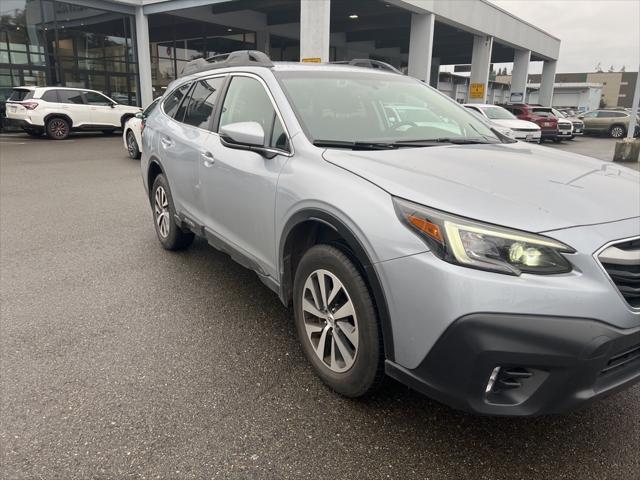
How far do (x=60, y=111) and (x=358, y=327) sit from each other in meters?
17.5

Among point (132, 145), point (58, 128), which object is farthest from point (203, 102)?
point (58, 128)

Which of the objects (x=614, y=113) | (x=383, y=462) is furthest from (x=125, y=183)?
(x=614, y=113)

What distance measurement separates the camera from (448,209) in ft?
6.82

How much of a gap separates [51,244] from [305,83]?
3668mm

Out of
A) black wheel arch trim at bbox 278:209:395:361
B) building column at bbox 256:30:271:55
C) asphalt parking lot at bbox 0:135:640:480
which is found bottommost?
asphalt parking lot at bbox 0:135:640:480

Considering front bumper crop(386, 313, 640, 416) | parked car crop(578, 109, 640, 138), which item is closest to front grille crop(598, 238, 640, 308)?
front bumper crop(386, 313, 640, 416)

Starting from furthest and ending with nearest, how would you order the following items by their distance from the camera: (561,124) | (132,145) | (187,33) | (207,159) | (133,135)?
1. (187,33)
2. (561,124)
3. (132,145)
4. (133,135)
5. (207,159)

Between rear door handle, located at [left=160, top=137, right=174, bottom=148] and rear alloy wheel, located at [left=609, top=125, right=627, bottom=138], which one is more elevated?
rear door handle, located at [left=160, top=137, right=174, bottom=148]

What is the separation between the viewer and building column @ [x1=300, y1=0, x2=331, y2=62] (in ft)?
54.8

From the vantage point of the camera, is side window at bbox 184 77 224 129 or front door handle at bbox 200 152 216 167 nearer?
front door handle at bbox 200 152 216 167

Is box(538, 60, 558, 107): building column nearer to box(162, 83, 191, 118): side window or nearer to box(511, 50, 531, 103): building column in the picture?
box(511, 50, 531, 103): building column

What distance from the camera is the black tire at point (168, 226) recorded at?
4.76 meters

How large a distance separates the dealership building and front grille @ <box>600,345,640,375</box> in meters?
16.1

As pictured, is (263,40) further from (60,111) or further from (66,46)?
(60,111)
